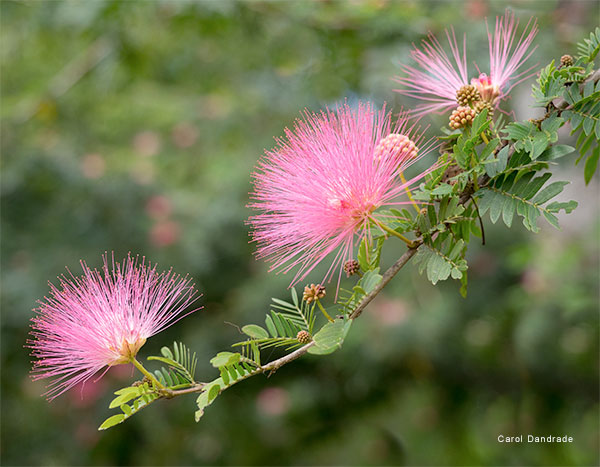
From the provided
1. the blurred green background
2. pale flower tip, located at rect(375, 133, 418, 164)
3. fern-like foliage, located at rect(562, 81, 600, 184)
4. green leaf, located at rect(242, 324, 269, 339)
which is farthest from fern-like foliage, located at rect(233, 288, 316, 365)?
the blurred green background

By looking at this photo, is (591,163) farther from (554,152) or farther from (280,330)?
(280,330)

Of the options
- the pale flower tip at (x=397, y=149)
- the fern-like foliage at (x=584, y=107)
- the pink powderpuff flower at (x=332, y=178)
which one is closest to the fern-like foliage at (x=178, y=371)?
the pink powderpuff flower at (x=332, y=178)

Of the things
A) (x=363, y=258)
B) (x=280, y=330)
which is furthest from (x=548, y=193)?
(x=280, y=330)

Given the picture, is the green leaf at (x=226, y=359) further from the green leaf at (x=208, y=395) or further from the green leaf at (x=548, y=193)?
the green leaf at (x=548, y=193)

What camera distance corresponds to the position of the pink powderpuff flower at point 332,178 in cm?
81

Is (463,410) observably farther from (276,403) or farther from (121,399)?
(121,399)

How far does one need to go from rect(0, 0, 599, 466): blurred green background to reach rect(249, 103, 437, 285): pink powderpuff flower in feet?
6.12

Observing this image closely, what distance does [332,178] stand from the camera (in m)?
0.81

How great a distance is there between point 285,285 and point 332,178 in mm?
2698

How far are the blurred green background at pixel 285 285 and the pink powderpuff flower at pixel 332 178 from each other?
187cm

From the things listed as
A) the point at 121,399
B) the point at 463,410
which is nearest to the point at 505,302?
the point at 463,410

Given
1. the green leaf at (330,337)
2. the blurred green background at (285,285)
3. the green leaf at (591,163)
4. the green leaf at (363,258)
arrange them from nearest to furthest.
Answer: the green leaf at (330,337), the green leaf at (363,258), the green leaf at (591,163), the blurred green background at (285,285)

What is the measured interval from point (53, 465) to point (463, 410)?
2.72 meters

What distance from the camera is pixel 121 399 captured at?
80 cm
